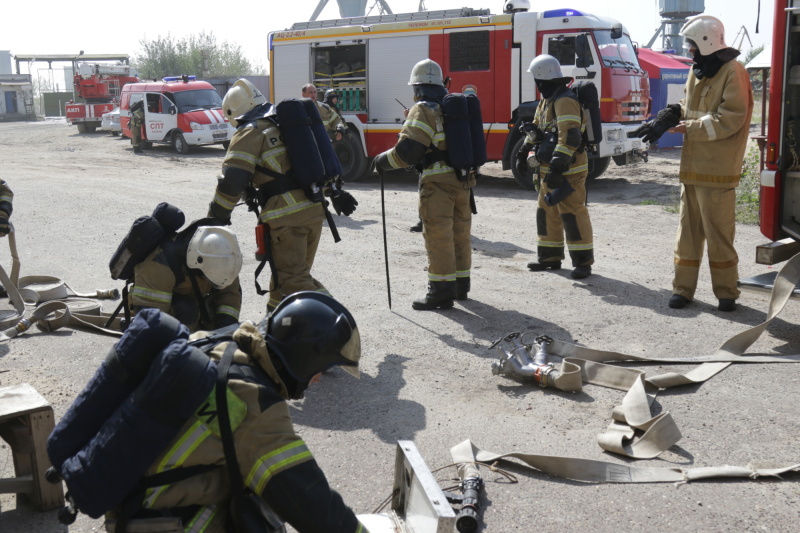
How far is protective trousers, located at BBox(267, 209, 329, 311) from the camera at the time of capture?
17.9 ft

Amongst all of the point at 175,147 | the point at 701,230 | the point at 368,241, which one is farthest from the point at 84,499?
the point at 175,147

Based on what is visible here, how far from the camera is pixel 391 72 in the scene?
51.2ft

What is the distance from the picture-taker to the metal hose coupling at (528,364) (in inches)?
201

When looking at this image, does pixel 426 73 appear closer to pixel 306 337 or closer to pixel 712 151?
pixel 712 151

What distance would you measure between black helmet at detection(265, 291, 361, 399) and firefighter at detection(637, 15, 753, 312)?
479 centimetres

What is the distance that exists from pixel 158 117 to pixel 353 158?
9049 millimetres

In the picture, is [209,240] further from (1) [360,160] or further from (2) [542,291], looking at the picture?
(1) [360,160]

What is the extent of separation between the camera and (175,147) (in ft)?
76.1

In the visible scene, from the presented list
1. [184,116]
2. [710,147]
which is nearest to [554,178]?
[710,147]

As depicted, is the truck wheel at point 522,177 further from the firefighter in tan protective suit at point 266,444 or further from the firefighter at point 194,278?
the firefighter in tan protective suit at point 266,444

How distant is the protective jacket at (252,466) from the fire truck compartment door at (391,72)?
1350cm

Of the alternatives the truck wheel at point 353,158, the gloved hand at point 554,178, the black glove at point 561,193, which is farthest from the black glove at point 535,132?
the truck wheel at point 353,158

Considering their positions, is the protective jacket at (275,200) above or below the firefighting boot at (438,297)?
above

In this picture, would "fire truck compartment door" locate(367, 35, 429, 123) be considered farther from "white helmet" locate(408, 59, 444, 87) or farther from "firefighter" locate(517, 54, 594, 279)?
"white helmet" locate(408, 59, 444, 87)
